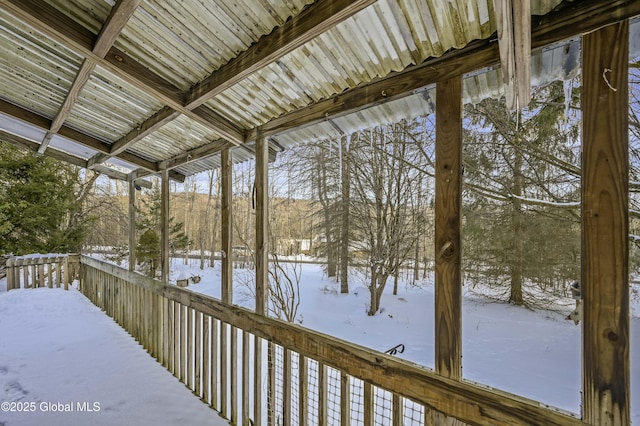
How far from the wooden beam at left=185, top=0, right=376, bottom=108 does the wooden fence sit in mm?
6577

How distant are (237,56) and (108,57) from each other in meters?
0.81

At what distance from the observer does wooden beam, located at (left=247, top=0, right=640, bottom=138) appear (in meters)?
1.00

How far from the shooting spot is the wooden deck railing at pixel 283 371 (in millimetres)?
1254

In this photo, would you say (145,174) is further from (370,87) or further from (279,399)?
(370,87)

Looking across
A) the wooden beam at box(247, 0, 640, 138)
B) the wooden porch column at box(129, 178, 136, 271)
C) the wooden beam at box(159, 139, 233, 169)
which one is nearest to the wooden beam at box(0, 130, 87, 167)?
the wooden porch column at box(129, 178, 136, 271)

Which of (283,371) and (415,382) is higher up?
(415,382)

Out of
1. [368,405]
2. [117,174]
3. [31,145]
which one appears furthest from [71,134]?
[368,405]

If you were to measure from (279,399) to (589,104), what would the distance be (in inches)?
148

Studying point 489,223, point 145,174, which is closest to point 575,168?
point 489,223

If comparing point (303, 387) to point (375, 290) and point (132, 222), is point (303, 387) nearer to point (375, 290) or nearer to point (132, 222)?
point (132, 222)

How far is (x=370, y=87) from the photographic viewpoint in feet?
5.31

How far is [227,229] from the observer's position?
2.61 meters

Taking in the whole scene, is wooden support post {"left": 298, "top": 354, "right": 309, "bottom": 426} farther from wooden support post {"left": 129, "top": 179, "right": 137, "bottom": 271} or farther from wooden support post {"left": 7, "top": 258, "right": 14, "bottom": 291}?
wooden support post {"left": 7, "top": 258, "right": 14, "bottom": 291}

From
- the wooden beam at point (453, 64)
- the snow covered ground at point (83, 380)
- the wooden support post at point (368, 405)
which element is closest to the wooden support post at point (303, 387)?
the wooden support post at point (368, 405)
